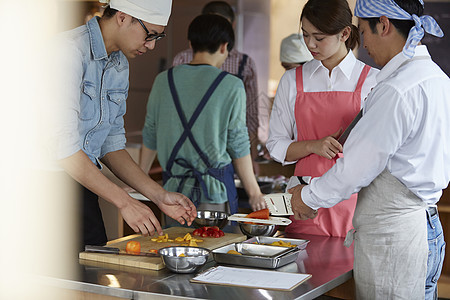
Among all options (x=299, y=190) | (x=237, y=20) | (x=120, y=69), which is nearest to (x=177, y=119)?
(x=120, y=69)

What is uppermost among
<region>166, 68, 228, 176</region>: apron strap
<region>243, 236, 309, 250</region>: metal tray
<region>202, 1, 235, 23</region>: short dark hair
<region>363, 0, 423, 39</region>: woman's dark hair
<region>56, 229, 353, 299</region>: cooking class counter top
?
<region>202, 1, 235, 23</region>: short dark hair

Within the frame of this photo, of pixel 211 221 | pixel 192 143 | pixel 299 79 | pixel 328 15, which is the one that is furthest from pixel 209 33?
pixel 211 221

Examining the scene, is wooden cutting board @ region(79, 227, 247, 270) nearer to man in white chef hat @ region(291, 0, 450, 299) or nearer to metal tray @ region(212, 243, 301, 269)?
metal tray @ region(212, 243, 301, 269)

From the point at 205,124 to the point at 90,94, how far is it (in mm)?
857

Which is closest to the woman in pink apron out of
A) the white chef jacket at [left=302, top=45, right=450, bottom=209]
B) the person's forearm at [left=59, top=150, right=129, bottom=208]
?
the white chef jacket at [left=302, top=45, right=450, bottom=209]

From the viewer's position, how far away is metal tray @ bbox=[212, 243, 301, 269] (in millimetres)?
1559

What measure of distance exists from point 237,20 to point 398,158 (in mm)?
4400

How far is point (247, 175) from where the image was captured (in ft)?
8.73

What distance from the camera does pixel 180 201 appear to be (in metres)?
1.94

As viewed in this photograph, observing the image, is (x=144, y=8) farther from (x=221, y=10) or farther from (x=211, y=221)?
(x=221, y=10)

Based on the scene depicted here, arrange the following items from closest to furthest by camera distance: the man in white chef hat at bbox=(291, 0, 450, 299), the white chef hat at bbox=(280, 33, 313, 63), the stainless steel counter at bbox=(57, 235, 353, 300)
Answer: the stainless steel counter at bbox=(57, 235, 353, 300) → the man in white chef hat at bbox=(291, 0, 450, 299) → the white chef hat at bbox=(280, 33, 313, 63)

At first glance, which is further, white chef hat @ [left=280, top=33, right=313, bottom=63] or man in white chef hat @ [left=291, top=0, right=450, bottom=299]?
white chef hat @ [left=280, top=33, right=313, bottom=63]

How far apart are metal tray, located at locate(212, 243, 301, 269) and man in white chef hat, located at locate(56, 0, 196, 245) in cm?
23

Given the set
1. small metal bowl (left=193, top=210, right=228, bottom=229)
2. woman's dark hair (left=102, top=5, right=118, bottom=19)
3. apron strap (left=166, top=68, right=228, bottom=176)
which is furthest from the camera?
apron strap (left=166, top=68, right=228, bottom=176)
